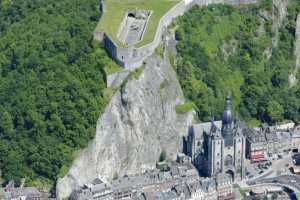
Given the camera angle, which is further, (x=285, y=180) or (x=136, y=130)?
(x=285, y=180)

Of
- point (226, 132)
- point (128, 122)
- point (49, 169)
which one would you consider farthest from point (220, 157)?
point (49, 169)

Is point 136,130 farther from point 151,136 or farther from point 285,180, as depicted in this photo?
point 285,180

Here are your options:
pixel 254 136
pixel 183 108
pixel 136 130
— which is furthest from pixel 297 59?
pixel 136 130

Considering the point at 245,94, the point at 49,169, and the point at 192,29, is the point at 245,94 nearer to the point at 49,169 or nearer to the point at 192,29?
the point at 192,29

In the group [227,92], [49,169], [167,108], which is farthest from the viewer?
[227,92]

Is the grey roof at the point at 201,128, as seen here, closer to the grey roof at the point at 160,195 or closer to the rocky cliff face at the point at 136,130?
the rocky cliff face at the point at 136,130

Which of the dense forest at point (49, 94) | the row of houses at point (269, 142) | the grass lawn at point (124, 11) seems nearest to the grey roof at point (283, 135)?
the row of houses at point (269, 142)

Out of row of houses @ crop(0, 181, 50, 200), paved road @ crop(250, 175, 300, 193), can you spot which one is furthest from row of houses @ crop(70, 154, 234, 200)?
paved road @ crop(250, 175, 300, 193)
